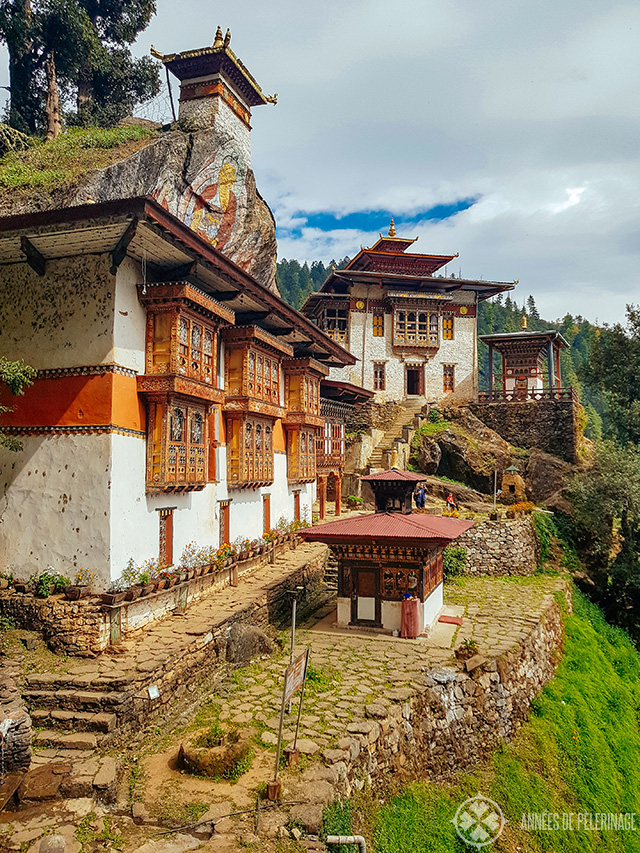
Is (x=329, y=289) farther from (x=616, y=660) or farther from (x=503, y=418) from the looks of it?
(x=616, y=660)

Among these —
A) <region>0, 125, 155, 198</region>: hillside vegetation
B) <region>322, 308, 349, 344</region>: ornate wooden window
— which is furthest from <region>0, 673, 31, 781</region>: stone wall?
<region>322, 308, 349, 344</region>: ornate wooden window

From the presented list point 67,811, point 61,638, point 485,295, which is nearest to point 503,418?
point 485,295

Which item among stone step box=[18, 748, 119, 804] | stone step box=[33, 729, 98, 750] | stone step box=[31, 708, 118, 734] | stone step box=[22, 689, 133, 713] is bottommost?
stone step box=[18, 748, 119, 804]

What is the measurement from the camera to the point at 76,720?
29.7ft

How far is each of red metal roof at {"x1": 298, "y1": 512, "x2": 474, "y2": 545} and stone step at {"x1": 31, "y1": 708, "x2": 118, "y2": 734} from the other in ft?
21.5

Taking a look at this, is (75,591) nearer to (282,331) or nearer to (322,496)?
(282,331)

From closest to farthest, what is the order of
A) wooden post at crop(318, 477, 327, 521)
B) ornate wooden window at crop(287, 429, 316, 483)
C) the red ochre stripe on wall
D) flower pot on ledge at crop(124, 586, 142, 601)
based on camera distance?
flower pot on ledge at crop(124, 586, 142, 601) < the red ochre stripe on wall < ornate wooden window at crop(287, 429, 316, 483) < wooden post at crop(318, 477, 327, 521)

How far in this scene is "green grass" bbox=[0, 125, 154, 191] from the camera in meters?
23.4

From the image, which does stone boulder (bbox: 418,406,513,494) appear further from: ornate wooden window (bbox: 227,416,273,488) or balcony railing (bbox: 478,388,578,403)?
ornate wooden window (bbox: 227,416,273,488)

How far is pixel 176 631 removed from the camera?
478 inches

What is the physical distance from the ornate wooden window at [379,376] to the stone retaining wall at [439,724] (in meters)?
27.9

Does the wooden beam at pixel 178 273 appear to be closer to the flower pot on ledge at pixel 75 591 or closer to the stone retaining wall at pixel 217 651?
the flower pot on ledge at pixel 75 591

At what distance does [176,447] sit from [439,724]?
8.36 metres

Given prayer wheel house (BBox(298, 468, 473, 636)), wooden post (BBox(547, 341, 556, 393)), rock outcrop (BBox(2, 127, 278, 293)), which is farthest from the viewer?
wooden post (BBox(547, 341, 556, 393))
